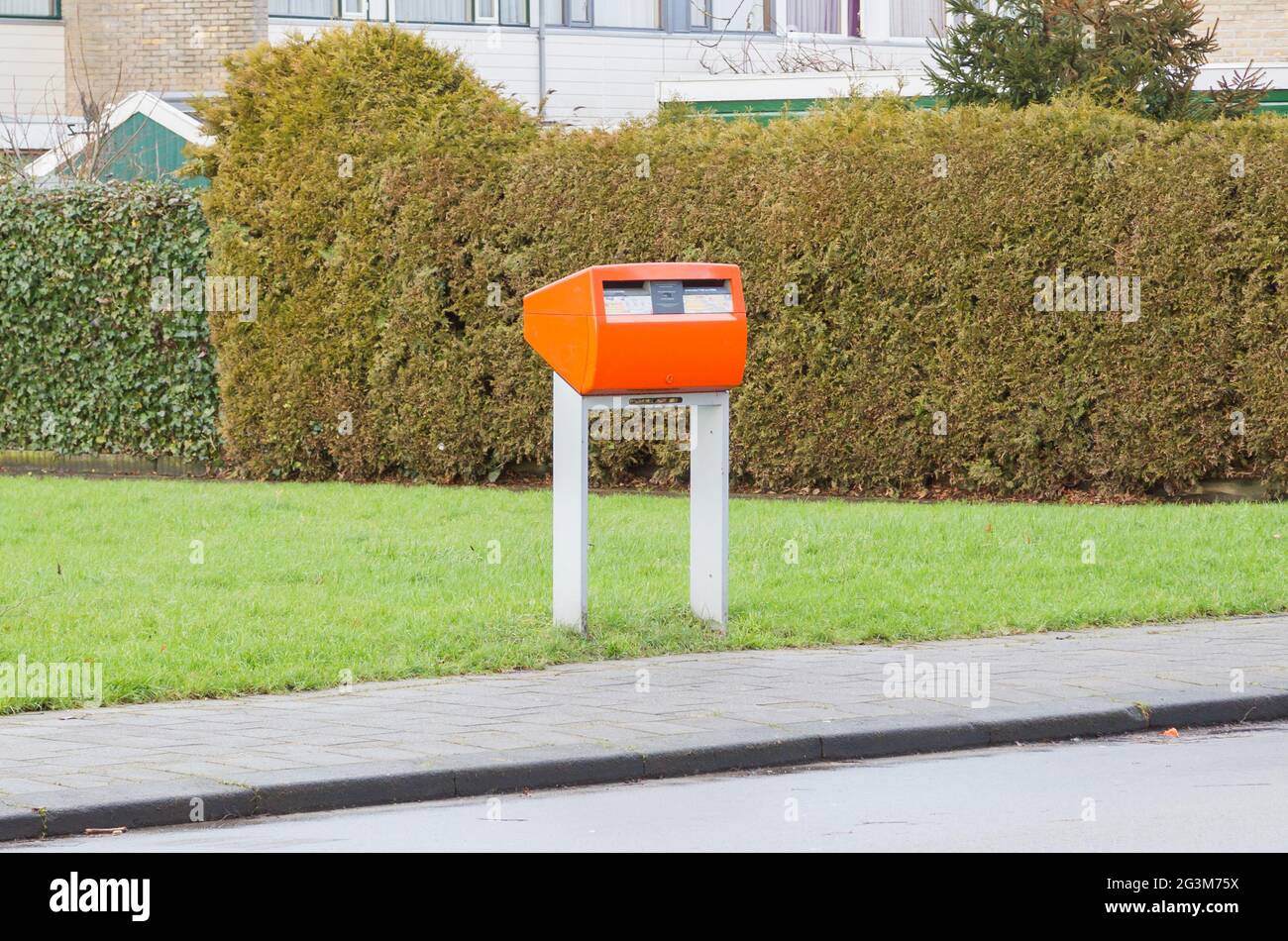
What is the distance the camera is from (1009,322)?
1538cm

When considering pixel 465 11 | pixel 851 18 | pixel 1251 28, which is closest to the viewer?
pixel 465 11

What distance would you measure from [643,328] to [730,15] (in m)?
19.6

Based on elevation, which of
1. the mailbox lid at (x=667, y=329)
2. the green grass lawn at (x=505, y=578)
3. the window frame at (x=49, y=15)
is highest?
the window frame at (x=49, y=15)

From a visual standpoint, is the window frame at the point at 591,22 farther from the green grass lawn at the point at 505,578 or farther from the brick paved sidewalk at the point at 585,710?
the brick paved sidewalk at the point at 585,710

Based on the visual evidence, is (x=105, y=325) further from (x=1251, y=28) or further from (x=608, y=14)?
(x=1251, y=28)

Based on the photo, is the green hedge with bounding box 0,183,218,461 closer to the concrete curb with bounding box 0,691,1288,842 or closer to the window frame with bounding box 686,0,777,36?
the window frame with bounding box 686,0,777,36

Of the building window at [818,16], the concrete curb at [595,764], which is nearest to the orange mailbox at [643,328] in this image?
the concrete curb at [595,764]

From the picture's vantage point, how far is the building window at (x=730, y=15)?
2744cm

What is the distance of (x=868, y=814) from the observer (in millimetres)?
6512

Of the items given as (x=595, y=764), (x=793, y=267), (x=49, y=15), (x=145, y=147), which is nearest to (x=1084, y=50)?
(x=793, y=267)

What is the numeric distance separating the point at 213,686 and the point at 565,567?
1890mm

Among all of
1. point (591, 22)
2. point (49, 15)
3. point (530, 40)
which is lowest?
point (530, 40)

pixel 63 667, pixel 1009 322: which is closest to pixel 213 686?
pixel 63 667

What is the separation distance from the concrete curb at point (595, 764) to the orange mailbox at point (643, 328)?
2.15 meters
